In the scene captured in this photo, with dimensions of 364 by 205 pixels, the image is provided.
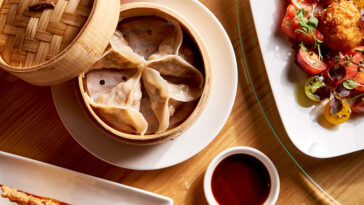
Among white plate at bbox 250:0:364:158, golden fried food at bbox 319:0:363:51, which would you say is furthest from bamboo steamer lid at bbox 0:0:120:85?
golden fried food at bbox 319:0:363:51

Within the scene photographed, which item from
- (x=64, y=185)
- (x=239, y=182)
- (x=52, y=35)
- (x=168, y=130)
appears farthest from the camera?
(x=239, y=182)

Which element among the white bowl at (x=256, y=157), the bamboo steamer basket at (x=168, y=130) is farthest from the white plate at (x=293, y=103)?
the bamboo steamer basket at (x=168, y=130)

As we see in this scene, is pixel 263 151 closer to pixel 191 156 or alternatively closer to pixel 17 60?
pixel 191 156

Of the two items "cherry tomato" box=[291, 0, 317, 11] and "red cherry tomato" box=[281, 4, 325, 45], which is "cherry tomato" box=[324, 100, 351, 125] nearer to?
"red cherry tomato" box=[281, 4, 325, 45]

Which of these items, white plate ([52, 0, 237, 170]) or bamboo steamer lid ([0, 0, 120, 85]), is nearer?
bamboo steamer lid ([0, 0, 120, 85])

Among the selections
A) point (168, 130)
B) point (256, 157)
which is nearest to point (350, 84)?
point (256, 157)

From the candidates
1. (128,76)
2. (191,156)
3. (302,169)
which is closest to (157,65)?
(128,76)

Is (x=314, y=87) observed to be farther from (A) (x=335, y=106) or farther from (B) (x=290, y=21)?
(B) (x=290, y=21)
